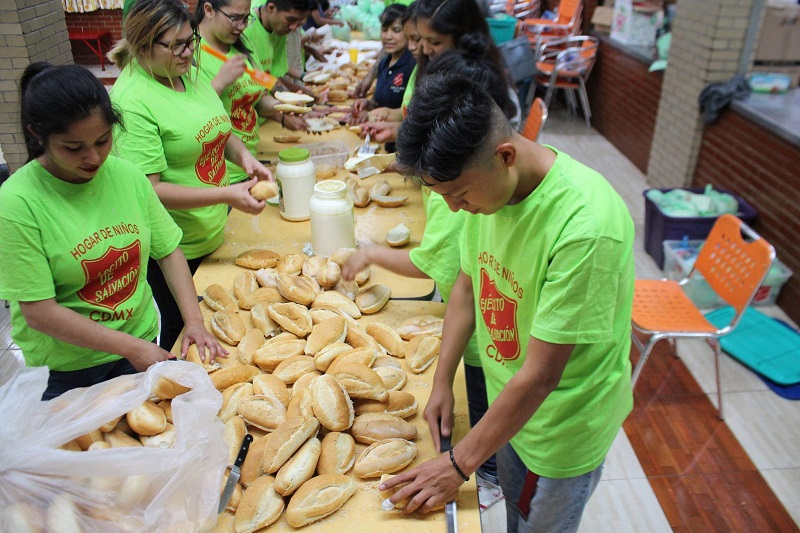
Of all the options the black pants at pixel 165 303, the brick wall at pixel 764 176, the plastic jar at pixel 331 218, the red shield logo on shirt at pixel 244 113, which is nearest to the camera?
the plastic jar at pixel 331 218

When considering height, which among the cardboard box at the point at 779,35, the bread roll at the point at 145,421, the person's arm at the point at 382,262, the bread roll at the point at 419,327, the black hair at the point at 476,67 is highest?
the black hair at the point at 476,67

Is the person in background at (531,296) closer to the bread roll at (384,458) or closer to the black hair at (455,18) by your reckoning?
the bread roll at (384,458)

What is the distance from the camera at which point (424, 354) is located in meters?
1.60

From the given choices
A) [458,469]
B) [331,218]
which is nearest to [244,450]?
[458,469]

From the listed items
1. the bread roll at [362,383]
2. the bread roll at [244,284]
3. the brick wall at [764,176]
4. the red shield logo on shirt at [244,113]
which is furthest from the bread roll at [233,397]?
the brick wall at [764,176]

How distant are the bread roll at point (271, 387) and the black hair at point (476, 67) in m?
0.85

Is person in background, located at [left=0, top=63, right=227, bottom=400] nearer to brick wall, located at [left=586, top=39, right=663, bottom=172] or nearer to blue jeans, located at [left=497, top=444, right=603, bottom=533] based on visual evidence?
blue jeans, located at [left=497, top=444, right=603, bottom=533]

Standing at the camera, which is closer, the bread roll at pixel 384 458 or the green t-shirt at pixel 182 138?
the bread roll at pixel 384 458

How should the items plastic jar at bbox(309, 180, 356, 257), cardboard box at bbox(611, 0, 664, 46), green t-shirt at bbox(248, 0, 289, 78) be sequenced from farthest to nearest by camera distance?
cardboard box at bbox(611, 0, 664, 46) → green t-shirt at bbox(248, 0, 289, 78) → plastic jar at bbox(309, 180, 356, 257)

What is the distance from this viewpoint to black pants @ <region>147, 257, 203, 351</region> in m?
2.17

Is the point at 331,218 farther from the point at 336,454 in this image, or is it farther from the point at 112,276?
the point at 336,454

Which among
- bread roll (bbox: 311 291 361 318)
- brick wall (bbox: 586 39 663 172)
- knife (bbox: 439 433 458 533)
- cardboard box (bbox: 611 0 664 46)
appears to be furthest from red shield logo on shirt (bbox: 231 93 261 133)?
cardboard box (bbox: 611 0 664 46)

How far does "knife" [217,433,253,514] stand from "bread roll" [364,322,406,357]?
0.48 metres

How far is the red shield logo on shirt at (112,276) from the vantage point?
4.80 feet
